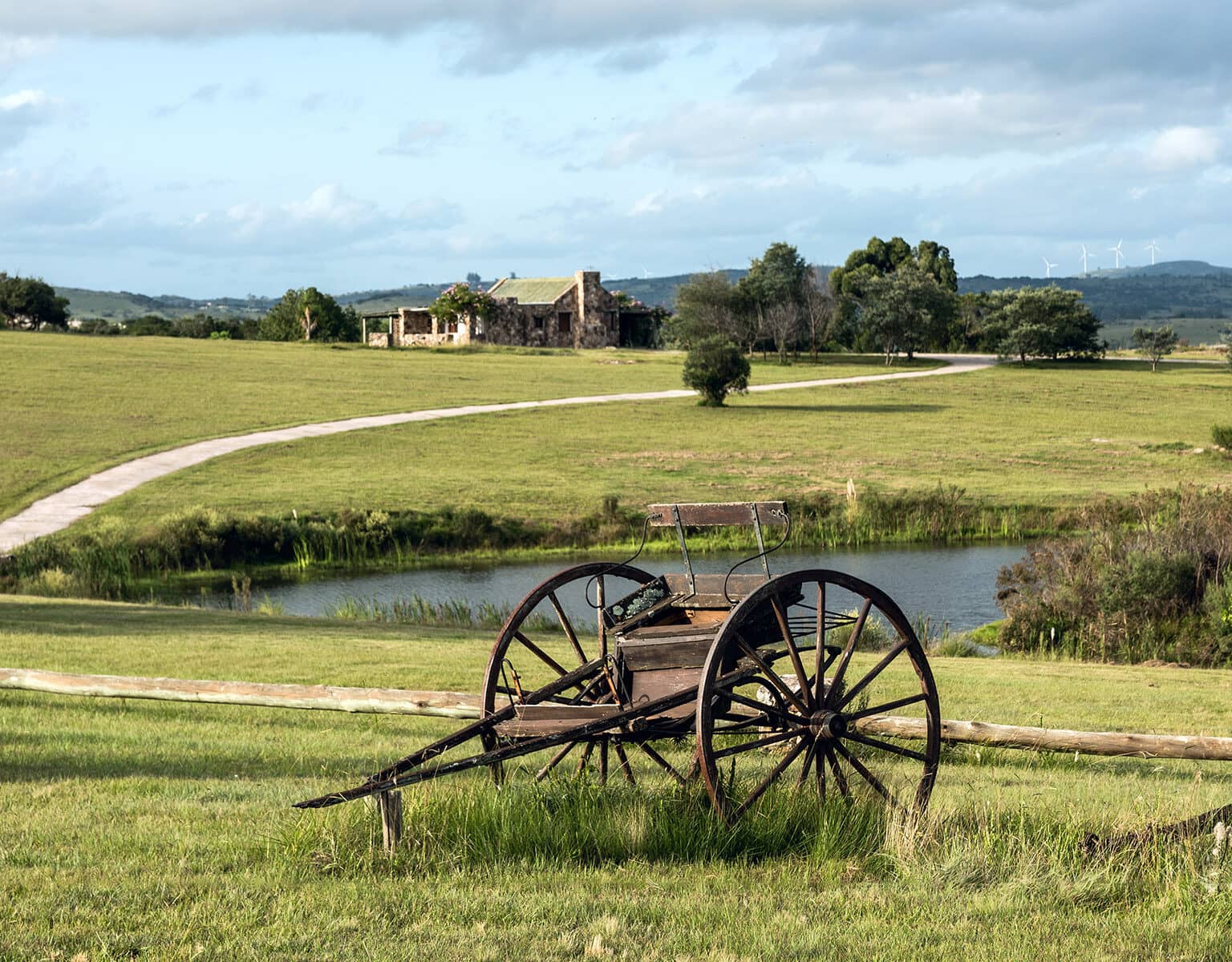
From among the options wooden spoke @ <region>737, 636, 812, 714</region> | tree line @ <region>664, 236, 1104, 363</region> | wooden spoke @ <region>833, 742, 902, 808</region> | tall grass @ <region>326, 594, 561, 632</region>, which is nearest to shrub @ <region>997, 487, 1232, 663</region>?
→ tall grass @ <region>326, 594, 561, 632</region>

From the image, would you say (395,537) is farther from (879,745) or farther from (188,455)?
(879,745)

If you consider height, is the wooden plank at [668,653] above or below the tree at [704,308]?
below

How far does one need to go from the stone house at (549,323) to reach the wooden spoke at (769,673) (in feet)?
293

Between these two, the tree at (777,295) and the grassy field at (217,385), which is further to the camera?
the tree at (777,295)

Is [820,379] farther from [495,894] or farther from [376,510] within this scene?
[495,894]

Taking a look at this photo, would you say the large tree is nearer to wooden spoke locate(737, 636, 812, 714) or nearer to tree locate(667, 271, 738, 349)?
tree locate(667, 271, 738, 349)

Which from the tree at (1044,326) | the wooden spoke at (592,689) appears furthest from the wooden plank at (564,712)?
the tree at (1044,326)

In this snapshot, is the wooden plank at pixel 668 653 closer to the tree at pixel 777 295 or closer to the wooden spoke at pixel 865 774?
the wooden spoke at pixel 865 774

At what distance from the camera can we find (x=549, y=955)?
5270 millimetres

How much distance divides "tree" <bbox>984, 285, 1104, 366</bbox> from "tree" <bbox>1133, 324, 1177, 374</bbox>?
3521 millimetres

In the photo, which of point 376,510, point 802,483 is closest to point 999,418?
point 802,483

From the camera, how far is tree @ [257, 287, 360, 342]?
351 ft

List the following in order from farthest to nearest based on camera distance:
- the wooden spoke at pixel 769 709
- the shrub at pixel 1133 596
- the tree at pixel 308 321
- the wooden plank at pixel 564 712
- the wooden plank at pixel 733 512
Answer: the tree at pixel 308 321 < the shrub at pixel 1133 596 < the wooden plank at pixel 733 512 < the wooden plank at pixel 564 712 < the wooden spoke at pixel 769 709

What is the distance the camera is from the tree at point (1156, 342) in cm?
8756
